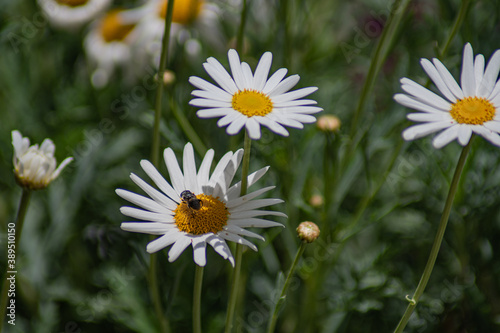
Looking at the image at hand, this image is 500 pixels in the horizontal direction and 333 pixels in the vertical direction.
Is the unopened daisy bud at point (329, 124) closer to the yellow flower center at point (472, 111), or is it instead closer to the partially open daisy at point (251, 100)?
the partially open daisy at point (251, 100)

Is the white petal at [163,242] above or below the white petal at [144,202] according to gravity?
below

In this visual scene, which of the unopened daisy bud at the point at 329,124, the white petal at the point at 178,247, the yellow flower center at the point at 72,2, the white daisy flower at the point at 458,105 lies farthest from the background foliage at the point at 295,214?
the white petal at the point at 178,247

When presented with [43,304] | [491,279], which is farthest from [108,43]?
[491,279]

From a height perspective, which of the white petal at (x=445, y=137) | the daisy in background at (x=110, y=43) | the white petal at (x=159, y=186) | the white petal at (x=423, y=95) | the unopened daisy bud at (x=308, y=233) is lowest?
the unopened daisy bud at (x=308, y=233)

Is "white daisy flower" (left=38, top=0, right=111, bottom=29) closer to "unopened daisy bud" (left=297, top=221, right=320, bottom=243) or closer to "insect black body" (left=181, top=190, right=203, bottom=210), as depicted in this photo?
"insect black body" (left=181, top=190, right=203, bottom=210)

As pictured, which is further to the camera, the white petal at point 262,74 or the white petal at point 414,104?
the white petal at point 262,74

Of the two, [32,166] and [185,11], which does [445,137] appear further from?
[185,11]

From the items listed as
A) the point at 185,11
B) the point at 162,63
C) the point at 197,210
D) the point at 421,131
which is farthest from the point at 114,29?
the point at 421,131

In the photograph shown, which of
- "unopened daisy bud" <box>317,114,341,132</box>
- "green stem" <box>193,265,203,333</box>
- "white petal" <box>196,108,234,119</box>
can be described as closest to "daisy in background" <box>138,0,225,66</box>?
"unopened daisy bud" <box>317,114,341,132</box>
